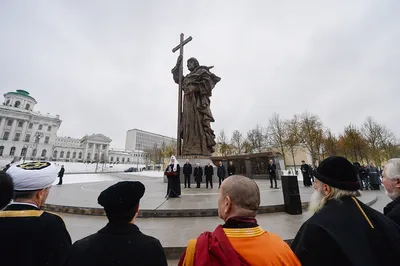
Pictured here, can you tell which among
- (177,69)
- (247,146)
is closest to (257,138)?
(247,146)

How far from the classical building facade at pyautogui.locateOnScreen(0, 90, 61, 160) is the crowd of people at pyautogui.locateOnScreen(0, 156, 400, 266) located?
77.6m

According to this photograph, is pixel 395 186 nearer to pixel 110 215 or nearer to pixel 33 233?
pixel 110 215

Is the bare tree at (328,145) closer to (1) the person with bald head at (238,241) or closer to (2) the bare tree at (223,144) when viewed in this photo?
(2) the bare tree at (223,144)

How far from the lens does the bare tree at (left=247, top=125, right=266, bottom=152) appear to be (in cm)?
4814

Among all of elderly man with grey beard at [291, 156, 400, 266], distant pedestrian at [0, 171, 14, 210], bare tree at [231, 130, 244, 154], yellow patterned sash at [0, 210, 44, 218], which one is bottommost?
elderly man with grey beard at [291, 156, 400, 266]

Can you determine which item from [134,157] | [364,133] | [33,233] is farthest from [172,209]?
[134,157]

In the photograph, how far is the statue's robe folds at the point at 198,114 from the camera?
1606cm

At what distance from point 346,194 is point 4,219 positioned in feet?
9.99

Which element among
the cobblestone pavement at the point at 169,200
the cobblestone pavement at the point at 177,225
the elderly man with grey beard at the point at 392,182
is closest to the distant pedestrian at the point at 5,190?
the cobblestone pavement at the point at 177,225

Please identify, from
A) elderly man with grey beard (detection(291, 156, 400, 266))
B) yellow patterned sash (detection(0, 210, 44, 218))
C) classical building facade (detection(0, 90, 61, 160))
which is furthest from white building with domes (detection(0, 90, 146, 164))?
elderly man with grey beard (detection(291, 156, 400, 266))

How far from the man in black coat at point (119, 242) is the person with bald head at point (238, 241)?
264 millimetres

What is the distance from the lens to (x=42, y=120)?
7419cm

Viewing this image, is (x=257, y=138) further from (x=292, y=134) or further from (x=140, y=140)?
(x=140, y=140)

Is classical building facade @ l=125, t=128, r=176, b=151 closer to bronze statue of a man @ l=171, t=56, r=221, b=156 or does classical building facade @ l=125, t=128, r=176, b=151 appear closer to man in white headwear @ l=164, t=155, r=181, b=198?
bronze statue of a man @ l=171, t=56, r=221, b=156
